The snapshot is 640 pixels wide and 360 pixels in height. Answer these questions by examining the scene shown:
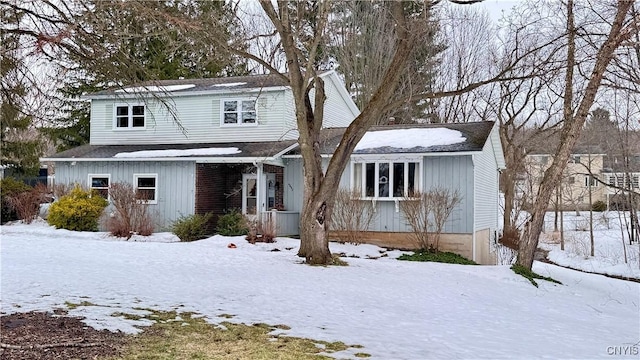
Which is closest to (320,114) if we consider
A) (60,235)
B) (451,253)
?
(451,253)

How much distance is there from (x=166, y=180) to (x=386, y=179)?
7.57 m

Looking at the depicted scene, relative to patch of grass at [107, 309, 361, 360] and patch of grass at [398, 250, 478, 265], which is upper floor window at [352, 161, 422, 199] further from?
patch of grass at [107, 309, 361, 360]

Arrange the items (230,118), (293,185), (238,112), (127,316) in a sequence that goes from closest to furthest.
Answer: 1. (127,316)
2. (293,185)
3. (238,112)
4. (230,118)

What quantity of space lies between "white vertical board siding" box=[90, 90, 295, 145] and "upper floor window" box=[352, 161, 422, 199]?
3518 millimetres

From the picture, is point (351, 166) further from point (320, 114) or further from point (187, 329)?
point (187, 329)

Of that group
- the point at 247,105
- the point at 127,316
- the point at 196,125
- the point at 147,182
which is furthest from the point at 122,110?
the point at 127,316

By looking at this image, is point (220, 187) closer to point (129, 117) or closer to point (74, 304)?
point (129, 117)

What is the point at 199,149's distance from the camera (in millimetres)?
19828

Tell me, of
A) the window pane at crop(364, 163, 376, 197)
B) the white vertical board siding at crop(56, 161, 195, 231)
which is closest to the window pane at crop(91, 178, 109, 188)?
the white vertical board siding at crop(56, 161, 195, 231)

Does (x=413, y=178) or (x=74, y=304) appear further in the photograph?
(x=413, y=178)

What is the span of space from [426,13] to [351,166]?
24.5 ft

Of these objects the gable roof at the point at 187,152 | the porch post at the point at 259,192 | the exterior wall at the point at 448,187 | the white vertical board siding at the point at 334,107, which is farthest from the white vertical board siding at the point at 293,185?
the white vertical board siding at the point at 334,107

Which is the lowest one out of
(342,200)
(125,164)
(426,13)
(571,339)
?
(571,339)

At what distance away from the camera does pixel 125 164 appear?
1980cm
